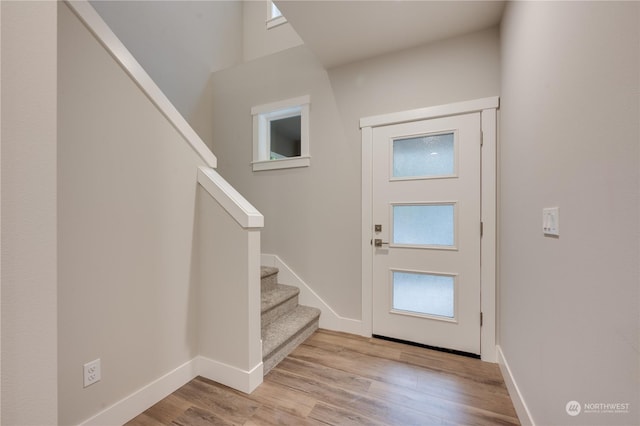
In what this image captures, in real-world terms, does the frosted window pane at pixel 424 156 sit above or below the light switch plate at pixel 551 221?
above

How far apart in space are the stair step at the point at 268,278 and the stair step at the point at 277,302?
0.04m

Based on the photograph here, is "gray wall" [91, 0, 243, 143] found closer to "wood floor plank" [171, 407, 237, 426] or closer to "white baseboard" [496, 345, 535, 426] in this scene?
"wood floor plank" [171, 407, 237, 426]

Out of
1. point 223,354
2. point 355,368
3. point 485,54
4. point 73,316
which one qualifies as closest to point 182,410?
point 223,354

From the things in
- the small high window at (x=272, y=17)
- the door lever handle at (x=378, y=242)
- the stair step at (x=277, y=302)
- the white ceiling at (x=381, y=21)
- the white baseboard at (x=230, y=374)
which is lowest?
the white baseboard at (x=230, y=374)

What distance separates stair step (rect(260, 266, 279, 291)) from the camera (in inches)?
98.9

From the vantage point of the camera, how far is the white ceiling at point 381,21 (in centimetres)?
180

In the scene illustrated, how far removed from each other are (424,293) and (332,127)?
1.77 m

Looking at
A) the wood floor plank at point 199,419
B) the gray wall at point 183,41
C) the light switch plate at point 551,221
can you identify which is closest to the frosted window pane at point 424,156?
the light switch plate at point 551,221

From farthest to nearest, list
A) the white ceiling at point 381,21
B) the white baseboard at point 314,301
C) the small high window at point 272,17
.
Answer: the small high window at point 272,17 < the white baseboard at point 314,301 < the white ceiling at point 381,21

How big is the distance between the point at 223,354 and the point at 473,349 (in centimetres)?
191

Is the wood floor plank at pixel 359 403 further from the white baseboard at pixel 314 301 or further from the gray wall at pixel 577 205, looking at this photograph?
the white baseboard at pixel 314 301

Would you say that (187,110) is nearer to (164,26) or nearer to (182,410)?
(164,26)

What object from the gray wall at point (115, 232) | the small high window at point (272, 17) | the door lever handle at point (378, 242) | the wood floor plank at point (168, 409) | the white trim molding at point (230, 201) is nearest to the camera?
the gray wall at point (115, 232)

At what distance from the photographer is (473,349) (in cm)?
207
